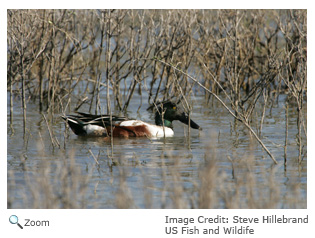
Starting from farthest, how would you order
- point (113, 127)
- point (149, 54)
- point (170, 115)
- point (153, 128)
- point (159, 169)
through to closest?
point (149, 54)
point (170, 115)
point (153, 128)
point (113, 127)
point (159, 169)

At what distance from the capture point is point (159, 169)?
6484 millimetres

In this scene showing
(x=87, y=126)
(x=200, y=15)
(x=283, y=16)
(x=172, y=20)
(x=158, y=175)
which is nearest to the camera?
(x=158, y=175)

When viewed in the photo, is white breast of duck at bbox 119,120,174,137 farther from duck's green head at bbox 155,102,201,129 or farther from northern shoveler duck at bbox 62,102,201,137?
duck's green head at bbox 155,102,201,129

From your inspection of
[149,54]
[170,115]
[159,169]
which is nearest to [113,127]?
[170,115]

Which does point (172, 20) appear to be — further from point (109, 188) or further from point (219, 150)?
point (109, 188)

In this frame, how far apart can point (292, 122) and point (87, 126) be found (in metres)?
3.39

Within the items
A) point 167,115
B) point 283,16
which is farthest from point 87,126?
point 283,16

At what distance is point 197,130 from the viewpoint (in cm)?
957

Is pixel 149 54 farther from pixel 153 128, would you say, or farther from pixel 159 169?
pixel 159 169

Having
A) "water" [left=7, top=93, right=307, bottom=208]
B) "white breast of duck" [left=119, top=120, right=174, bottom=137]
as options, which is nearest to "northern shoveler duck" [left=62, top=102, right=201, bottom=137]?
"white breast of duck" [left=119, top=120, right=174, bottom=137]

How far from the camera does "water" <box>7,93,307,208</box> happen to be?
4457 mm

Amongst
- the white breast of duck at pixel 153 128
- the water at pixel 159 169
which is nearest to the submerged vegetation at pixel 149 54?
the water at pixel 159 169

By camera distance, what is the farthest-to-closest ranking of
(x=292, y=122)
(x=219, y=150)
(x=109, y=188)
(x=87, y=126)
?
1. (x=292, y=122)
2. (x=87, y=126)
3. (x=219, y=150)
4. (x=109, y=188)

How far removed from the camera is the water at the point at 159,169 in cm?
446
